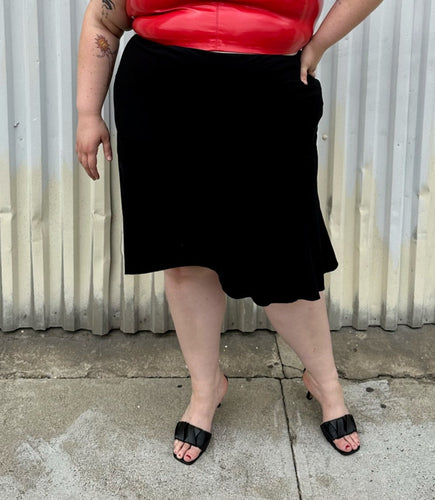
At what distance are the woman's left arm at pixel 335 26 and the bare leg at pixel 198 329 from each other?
738mm

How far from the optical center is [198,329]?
92.7 inches

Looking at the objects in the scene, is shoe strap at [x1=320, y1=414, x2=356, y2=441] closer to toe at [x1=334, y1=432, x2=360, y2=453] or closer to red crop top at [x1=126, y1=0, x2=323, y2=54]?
toe at [x1=334, y1=432, x2=360, y2=453]

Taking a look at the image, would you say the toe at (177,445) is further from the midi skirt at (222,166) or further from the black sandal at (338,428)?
the midi skirt at (222,166)

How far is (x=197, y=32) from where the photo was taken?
1.86 metres

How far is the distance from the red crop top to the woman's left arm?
0.18 feet

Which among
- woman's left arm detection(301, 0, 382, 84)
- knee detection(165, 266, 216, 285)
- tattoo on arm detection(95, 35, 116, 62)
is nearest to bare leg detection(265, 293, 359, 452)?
knee detection(165, 266, 216, 285)

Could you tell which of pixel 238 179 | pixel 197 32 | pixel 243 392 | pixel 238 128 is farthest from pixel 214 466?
pixel 197 32

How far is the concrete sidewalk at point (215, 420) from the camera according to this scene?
2240mm

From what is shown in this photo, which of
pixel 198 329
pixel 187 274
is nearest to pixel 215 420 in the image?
pixel 198 329

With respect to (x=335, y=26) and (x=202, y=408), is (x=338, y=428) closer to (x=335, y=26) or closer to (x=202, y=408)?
(x=202, y=408)

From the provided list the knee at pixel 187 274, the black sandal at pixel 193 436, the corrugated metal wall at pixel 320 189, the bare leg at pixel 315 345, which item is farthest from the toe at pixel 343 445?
the corrugated metal wall at pixel 320 189

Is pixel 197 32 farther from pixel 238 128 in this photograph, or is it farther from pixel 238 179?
pixel 238 179

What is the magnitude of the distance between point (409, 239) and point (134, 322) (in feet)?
4.39

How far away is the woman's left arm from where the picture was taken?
1902 millimetres
